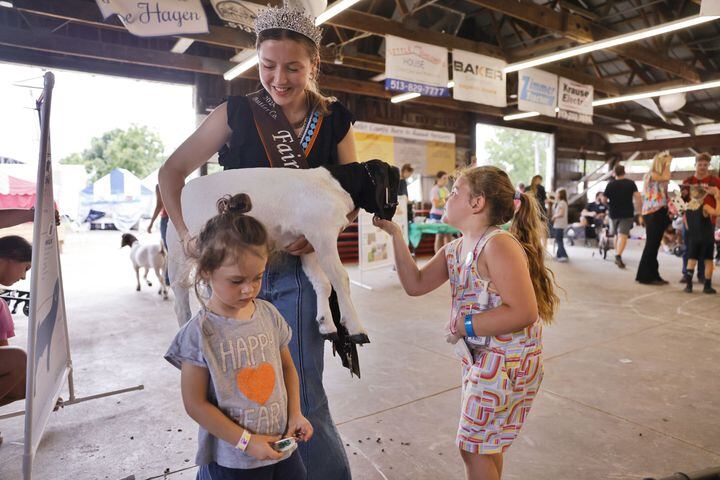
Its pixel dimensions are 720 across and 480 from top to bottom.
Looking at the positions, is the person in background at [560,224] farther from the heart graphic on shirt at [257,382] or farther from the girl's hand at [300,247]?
the heart graphic on shirt at [257,382]

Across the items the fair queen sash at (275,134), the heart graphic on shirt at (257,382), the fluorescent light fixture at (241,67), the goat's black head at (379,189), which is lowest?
the heart graphic on shirt at (257,382)

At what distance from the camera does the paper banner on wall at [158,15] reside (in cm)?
436

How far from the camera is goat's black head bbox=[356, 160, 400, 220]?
122 centimetres

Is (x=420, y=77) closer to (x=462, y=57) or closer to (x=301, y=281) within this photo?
(x=462, y=57)

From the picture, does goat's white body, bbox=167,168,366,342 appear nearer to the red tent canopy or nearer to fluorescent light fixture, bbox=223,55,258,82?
fluorescent light fixture, bbox=223,55,258,82

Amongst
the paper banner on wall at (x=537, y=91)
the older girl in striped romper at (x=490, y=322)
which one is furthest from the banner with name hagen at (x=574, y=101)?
the older girl in striped romper at (x=490, y=322)

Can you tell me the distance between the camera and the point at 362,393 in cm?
283

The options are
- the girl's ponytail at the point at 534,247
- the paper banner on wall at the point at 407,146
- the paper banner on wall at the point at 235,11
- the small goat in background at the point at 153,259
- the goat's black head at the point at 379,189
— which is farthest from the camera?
the paper banner on wall at the point at 407,146

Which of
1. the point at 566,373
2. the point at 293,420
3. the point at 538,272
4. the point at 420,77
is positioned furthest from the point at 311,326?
the point at 420,77

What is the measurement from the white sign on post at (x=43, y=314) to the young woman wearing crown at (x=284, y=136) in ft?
2.47

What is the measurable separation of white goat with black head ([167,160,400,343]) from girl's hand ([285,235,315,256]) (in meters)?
0.02

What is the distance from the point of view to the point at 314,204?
3.73ft

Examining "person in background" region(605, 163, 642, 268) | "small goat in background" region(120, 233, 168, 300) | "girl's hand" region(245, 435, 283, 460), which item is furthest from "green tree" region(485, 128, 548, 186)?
"girl's hand" region(245, 435, 283, 460)

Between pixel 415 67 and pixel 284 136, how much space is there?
5834 mm
